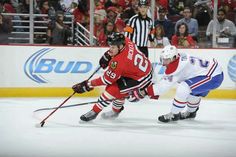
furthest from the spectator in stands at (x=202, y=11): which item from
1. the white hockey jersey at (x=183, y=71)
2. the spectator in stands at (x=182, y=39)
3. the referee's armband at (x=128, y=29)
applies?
the white hockey jersey at (x=183, y=71)

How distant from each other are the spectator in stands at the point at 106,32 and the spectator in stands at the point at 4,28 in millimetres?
1205

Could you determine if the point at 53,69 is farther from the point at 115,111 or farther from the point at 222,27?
the point at 222,27

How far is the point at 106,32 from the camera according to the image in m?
6.70

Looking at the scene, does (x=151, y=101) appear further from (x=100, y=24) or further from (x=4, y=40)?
(x=4, y=40)

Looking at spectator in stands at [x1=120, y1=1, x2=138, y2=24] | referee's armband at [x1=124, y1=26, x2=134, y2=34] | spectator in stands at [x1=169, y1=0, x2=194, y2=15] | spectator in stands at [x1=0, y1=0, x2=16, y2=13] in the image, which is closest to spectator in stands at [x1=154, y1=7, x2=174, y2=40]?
spectator in stands at [x1=169, y1=0, x2=194, y2=15]

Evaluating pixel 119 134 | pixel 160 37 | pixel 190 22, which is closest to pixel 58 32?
pixel 160 37

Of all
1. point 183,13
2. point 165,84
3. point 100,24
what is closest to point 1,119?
point 165,84

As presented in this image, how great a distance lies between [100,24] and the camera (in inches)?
265

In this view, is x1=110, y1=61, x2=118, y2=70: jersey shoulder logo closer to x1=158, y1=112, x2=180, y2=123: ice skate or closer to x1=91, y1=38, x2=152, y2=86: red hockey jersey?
x1=91, y1=38, x2=152, y2=86: red hockey jersey

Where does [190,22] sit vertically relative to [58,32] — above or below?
above

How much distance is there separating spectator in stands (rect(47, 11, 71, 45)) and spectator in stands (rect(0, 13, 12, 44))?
0.53m

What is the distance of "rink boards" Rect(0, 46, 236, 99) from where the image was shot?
624cm

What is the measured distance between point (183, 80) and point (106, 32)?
2348 millimetres

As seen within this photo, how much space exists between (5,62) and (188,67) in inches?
106
